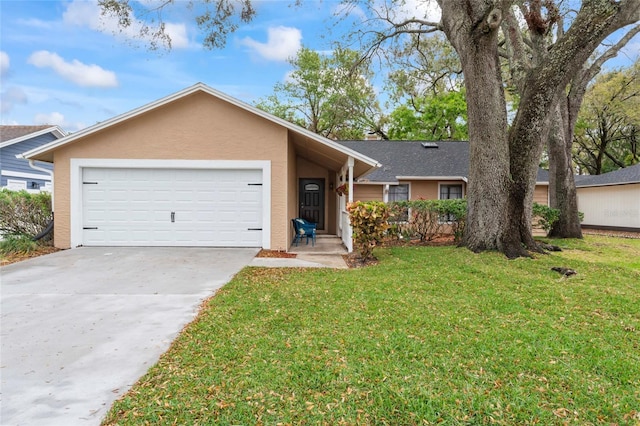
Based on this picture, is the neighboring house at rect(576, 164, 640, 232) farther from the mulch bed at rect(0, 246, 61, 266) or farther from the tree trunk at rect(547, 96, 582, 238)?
the mulch bed at rect(0, 246, 61, 266)

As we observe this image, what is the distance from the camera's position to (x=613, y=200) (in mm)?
18219

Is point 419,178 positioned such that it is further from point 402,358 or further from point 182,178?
point 402,358

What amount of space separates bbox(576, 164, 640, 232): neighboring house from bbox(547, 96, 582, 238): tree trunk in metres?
6.92

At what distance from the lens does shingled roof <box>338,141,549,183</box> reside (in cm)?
1537

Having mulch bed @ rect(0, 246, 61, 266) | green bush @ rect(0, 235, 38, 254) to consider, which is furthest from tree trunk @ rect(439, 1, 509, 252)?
green bush @ rect(0, 235, 38, 254)

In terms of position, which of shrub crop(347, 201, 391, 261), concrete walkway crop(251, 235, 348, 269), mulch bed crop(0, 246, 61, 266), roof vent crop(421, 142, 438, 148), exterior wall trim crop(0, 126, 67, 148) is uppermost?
exterior wall trim crop(0, 126, 67, 148)

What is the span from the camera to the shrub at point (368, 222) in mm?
7922

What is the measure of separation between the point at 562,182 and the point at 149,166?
13.4 m

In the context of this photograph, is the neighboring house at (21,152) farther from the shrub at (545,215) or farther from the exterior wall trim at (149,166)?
the shrub at (545,215)

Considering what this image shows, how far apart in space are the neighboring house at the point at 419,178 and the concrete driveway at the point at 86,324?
334 inches

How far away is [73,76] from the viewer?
59.8ft

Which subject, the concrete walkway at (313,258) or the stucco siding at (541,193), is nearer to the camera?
the concrete walkway at (313,258)

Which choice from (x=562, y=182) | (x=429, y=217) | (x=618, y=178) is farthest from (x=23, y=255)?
(x=618, y=178)

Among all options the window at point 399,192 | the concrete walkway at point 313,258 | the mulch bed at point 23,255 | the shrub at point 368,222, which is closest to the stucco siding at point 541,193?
the window at point 399,192
